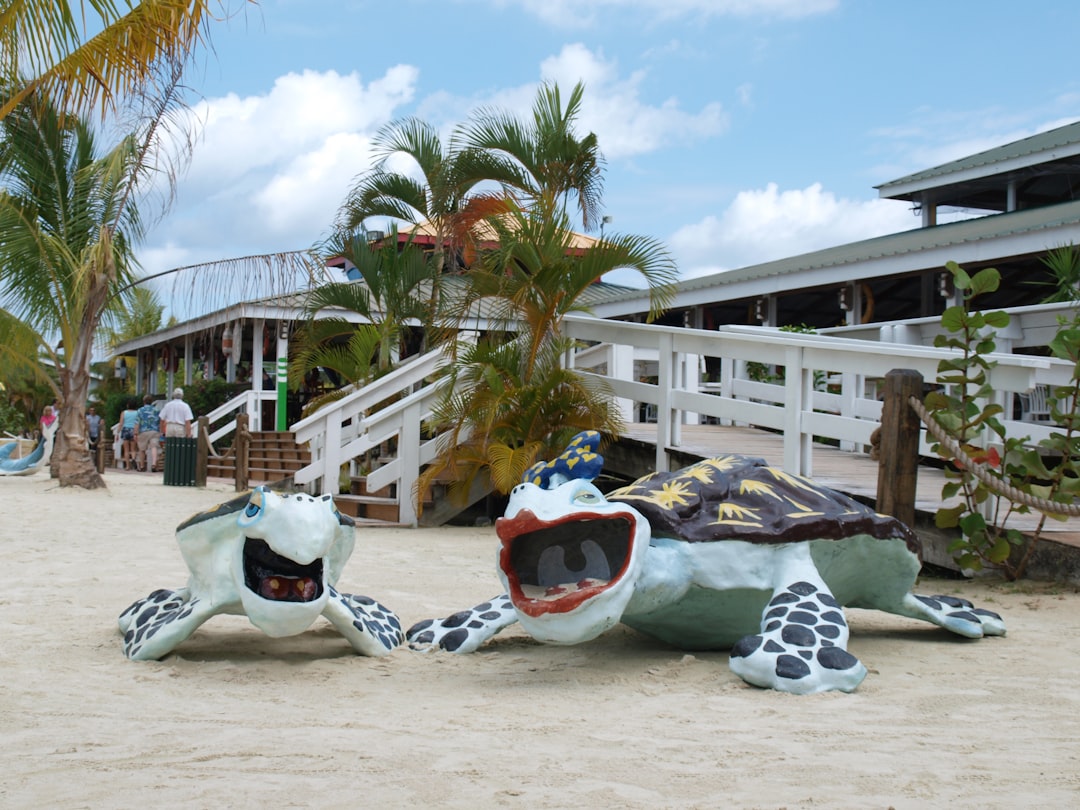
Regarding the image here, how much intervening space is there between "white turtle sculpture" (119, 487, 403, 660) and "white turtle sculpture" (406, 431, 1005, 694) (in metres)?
0.54

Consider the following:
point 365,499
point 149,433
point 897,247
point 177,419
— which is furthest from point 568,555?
point 149,433

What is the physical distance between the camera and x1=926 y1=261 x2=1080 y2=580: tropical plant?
6.25 meters

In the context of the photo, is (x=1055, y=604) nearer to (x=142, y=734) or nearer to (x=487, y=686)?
(x=487, y=686)

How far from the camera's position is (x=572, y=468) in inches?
175

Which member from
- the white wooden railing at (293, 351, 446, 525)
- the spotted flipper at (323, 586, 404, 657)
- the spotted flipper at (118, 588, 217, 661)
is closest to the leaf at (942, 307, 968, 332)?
the spotted flipper at (323, 586, 404, 657)

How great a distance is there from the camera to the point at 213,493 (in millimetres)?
15016

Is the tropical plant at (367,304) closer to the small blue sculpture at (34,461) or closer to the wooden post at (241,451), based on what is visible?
the wooden post at (241,451)

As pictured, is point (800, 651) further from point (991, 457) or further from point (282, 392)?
point (282, 392)

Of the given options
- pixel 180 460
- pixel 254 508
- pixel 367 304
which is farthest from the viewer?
pixel 180 460

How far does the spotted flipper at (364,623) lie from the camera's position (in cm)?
471

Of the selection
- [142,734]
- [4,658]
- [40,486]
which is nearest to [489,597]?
[4,658]

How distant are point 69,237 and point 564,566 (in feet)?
39.6

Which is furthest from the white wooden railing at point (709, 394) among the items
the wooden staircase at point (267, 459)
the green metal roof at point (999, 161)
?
the green metal roof at point (999, 161)

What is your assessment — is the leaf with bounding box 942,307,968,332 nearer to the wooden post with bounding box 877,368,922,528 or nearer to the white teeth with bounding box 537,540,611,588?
the wooden post with bounding box 877,368,922,528
